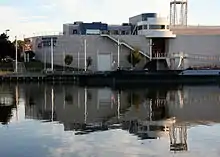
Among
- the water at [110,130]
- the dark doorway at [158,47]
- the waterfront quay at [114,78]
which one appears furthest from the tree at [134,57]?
the water at [110,130]

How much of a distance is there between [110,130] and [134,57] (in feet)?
224

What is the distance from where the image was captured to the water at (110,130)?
1753 cm

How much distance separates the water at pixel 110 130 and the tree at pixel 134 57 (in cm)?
5410

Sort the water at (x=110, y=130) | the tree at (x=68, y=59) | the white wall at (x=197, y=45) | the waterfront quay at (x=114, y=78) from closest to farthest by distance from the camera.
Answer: the water at (x=110, y=130) < the waterfront quay at (x=114, y=78) < the tree at (x=68, y=59) < the white wall at (x=197, y=45)

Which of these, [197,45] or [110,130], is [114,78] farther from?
[110,130]

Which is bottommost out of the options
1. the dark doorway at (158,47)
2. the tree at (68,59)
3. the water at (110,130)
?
the water at (110,130)

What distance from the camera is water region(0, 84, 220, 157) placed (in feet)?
57.5

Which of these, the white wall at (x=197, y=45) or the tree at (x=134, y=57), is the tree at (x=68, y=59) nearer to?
the tree at (x=134, y=57)

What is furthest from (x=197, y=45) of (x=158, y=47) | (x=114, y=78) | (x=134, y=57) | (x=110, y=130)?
(x=110, y=130)

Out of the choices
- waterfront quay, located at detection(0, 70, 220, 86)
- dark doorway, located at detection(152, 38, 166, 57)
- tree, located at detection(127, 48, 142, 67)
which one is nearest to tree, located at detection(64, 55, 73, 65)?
waterfront quay, located at detection(0, 70, 220, 86)

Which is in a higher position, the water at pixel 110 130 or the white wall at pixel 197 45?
the white wall at pixel 197 45

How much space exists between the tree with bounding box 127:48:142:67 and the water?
54.1 meters

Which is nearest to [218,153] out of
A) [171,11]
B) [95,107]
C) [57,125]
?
[57,125]

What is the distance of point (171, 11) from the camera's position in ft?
330
